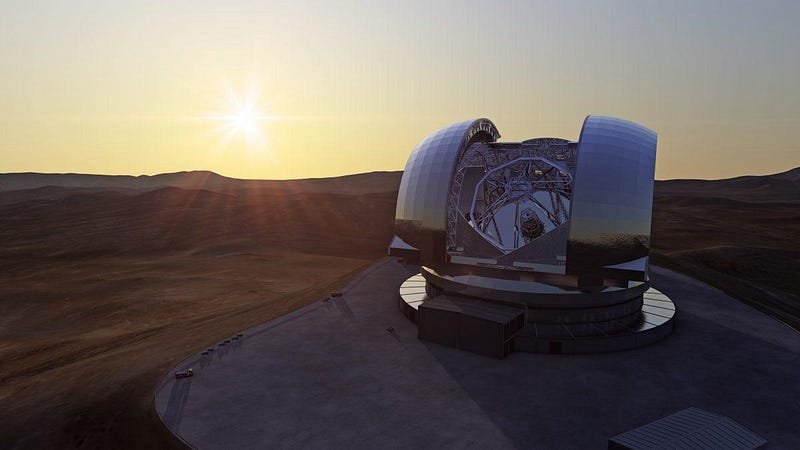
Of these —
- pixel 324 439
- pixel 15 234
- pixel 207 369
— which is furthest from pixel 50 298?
pixel 15 234

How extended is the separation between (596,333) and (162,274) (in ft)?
149

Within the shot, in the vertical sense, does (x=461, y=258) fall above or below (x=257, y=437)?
above

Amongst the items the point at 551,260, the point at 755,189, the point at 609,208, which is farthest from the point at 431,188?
the point at 755,189

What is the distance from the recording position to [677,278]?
38.2 m

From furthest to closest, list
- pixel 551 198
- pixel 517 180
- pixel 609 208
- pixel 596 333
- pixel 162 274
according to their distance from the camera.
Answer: pixel 162 274, pixel 551 198, pixel 517 180, pixel 596 333, pixel 609 208

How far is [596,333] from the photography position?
81.5ft

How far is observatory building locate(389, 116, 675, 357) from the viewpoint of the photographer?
22625 millimetres

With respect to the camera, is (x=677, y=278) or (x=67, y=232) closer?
(x=677, y=278)

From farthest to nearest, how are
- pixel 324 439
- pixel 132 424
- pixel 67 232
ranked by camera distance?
pixel 67 232 → pixel 132 424 → pixel 324 439

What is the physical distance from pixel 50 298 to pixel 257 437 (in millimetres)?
37201

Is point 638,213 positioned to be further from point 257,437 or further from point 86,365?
point 86,365

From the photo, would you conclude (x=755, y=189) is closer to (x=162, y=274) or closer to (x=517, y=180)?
(x=517, y=180)

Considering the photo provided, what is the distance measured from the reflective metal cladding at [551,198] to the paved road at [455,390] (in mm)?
5052

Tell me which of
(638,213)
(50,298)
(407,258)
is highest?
(638,213)
